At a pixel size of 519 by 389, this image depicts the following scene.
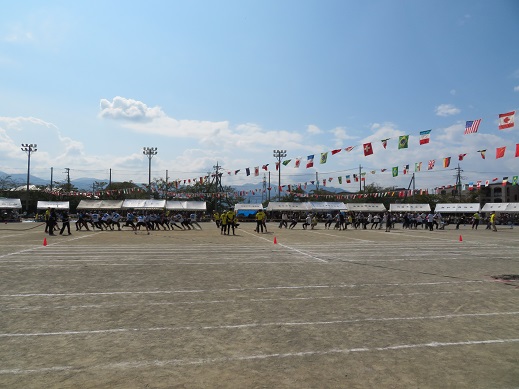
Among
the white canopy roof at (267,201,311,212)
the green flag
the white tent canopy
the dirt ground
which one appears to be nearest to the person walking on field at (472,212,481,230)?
the white tent canopy

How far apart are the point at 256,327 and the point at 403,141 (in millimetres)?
23850

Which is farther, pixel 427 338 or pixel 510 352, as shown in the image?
pixel 427 338

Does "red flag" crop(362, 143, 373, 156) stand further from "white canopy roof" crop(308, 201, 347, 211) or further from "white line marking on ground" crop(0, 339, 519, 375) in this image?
"white canopy roof" crop(308, 201, 347, 211)

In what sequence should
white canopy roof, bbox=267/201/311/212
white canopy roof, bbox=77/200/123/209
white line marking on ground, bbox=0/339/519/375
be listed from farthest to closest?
1. white canopy roof, bbox=267/201/311/212
2. white canopy roof, bbox=77/200/123/209
3. white line marking on ground, bbox=0/339/519/375

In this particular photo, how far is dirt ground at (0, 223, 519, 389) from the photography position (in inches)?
183

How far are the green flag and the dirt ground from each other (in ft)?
51.2

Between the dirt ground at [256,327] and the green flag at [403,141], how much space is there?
15.6m

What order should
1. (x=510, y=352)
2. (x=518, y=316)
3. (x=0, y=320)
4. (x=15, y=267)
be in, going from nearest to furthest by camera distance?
(x=510, y=352)
(x=0, y=320)
(x=518, y=316)
(x=15, y=267)

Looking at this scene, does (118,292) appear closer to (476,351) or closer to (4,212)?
(476,351)

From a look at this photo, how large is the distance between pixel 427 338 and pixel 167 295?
17.5ft

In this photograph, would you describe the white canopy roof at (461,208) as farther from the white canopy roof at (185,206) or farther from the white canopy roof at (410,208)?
the white canopy roof at (185,206)

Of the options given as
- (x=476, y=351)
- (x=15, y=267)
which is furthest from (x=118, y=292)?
(x=476, y=351)

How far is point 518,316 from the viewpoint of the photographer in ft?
24.1

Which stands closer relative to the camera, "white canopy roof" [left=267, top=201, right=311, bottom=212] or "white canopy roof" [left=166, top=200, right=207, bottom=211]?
"white canopy roof" [left=166, top=200, right=207, bottom=211]
